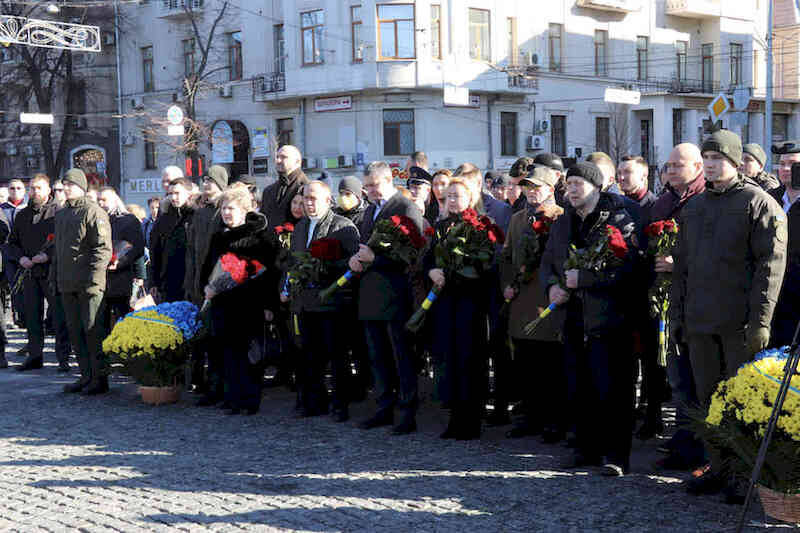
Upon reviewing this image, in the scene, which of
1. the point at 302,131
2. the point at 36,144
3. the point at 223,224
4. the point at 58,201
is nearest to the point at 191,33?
the point at 302,131

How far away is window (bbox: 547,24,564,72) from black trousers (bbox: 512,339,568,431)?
104 feet

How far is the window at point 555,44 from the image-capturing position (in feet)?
125

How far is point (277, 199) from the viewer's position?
9.95m

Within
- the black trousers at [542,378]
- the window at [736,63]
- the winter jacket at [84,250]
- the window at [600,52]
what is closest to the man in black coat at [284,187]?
the winter jacket at [84,250]

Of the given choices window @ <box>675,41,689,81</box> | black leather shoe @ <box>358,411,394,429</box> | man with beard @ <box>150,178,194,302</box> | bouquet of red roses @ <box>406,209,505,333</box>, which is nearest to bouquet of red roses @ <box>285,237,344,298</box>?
bouquet of red roses @ <box>406,209,505,333</box>

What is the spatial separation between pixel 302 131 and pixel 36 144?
15.6 meters

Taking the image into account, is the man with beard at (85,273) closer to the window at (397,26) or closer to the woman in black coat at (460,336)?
the woman in black coat at (460,336)

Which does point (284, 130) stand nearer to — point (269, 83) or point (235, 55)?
point (269, 83)

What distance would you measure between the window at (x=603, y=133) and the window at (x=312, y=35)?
11790mm

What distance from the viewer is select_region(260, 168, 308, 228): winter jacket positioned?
32.2 ft

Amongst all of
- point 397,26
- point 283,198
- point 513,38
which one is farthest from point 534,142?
point 283,198

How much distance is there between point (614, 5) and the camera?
1543 inches

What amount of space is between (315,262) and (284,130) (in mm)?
29483

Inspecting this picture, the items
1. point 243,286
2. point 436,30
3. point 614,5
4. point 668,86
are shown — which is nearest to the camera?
point 243,286
